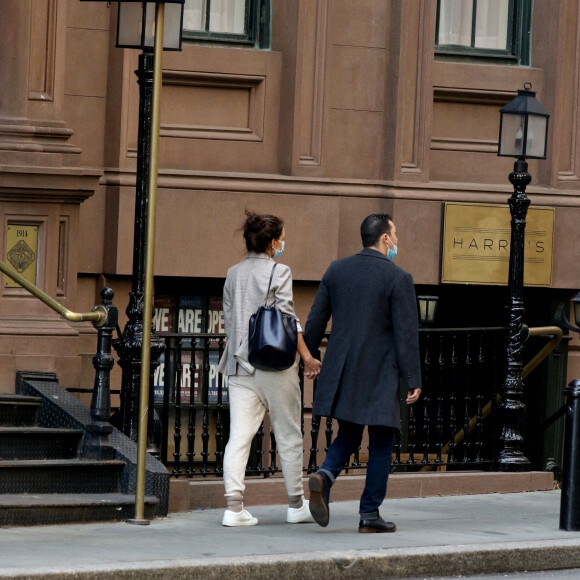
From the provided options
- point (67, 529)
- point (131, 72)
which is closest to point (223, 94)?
point (131, 72)

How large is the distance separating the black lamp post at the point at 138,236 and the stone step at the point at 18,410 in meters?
0.61

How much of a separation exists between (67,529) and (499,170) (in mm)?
6432

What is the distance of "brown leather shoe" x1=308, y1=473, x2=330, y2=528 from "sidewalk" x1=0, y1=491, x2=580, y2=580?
4.8 inches

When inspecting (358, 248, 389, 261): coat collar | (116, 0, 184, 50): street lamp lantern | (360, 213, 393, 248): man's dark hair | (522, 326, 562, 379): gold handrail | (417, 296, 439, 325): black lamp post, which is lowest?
(522, 326, 562, 379): gold handrail

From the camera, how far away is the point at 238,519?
938 cm

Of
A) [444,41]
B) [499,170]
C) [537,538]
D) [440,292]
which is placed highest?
[444,41]

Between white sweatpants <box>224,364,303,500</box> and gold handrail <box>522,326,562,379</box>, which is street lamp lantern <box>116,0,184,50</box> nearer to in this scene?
white sweatpants <box>224,364,303,500</box>

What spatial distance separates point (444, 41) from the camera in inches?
546

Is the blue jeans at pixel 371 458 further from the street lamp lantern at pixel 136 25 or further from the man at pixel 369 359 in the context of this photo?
the street lamp lantern at pixel 136 25

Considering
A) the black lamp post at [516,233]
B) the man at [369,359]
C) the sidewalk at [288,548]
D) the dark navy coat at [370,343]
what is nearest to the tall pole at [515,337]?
the black lamp post at [516,233]

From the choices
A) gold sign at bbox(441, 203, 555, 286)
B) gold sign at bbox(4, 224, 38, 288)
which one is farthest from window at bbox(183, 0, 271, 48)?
gold sign at bbox(4, 224, 38, 288)

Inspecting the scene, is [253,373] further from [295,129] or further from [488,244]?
[488,244]

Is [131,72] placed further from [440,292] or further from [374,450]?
[374,450]

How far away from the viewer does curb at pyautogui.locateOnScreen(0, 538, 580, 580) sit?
756 centimetres
